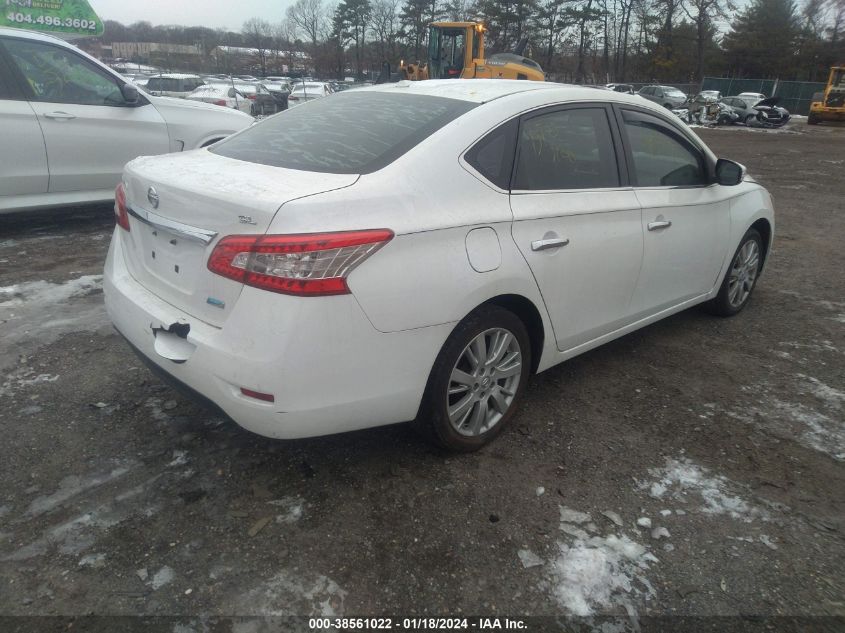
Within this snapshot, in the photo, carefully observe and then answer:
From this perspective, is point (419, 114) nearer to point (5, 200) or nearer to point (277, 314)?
point (277, 314)

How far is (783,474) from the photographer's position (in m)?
2.87

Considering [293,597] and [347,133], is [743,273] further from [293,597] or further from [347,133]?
[293,597]

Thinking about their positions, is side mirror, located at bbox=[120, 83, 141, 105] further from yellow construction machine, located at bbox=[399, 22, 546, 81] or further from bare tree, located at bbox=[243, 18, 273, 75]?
bare tree, located at bbox=[243, 18, 273, 75]

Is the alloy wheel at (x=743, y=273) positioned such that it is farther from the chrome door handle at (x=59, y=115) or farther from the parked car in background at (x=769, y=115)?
the parked car in background at (x=769, y=115)

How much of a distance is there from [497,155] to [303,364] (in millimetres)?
1317

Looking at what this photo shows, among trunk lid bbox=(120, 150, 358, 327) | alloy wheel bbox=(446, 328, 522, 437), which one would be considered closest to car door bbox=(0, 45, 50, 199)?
trunk lid bbox=(120, 150, 358, 327)

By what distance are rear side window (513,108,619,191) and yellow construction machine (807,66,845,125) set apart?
35.3m

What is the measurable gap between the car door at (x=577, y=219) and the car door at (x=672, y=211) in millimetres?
138

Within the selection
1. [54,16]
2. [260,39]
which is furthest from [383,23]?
[54,16]

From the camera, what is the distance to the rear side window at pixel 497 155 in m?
2.72

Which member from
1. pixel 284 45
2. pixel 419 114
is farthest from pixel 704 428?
pixel 284 45

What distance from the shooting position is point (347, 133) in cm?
288

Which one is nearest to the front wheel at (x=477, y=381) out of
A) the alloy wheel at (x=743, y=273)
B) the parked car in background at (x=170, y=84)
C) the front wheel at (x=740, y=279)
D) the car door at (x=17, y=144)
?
the front wheel at (x=740, y=279)

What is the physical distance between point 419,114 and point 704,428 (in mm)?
2142
